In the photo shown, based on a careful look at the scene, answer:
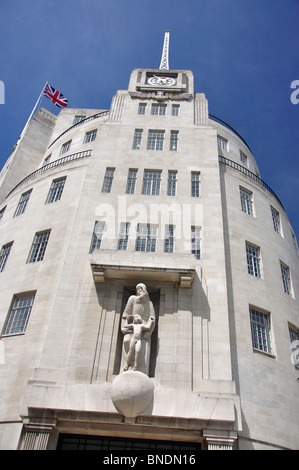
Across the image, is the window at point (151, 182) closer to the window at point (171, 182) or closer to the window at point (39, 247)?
the window at point (171, 182)

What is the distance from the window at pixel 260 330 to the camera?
21.4m

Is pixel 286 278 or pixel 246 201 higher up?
pixel 246 201

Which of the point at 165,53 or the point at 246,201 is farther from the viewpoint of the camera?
the point at 165,53

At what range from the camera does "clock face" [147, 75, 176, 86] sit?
34784 millimetres

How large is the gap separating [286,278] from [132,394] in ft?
51.4

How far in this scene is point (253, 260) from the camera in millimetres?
24938

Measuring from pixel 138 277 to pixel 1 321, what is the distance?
901 cm

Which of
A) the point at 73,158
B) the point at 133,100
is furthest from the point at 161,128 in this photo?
the point at 73,158

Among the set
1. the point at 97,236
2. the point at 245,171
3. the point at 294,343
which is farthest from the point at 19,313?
the point at 245,171

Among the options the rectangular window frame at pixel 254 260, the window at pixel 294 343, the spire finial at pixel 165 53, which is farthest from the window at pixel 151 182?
the spire finial at pixel 165 53

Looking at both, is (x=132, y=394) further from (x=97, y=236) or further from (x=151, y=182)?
(x=151, y=182)
